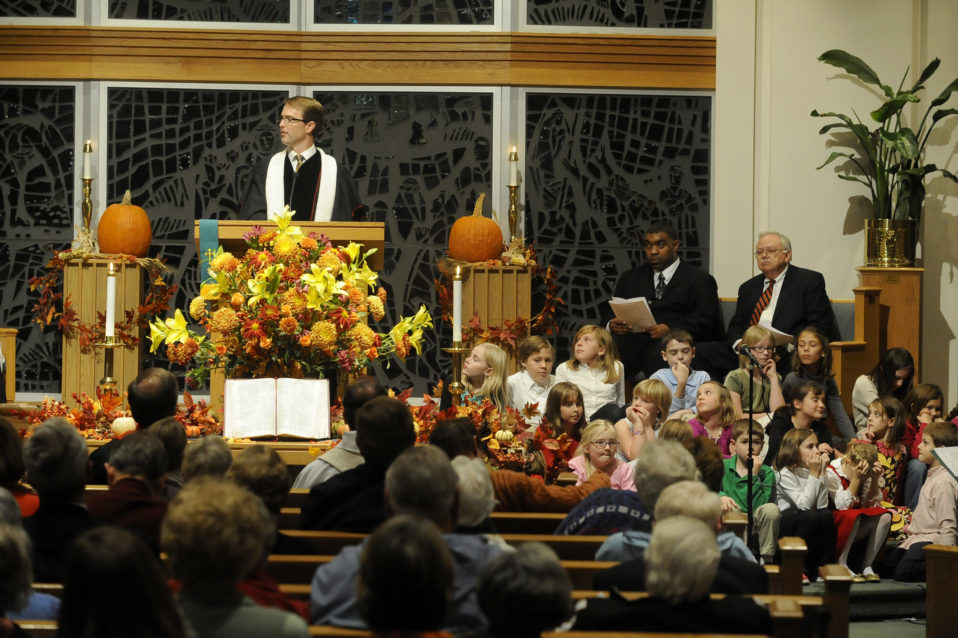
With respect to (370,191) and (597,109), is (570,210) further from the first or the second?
(370,191)

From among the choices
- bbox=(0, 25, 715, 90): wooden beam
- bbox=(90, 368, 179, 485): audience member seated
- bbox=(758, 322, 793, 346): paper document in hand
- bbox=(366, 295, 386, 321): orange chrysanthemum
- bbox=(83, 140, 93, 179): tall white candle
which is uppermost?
bbox=(0, 25, 715, 90): wooden beam

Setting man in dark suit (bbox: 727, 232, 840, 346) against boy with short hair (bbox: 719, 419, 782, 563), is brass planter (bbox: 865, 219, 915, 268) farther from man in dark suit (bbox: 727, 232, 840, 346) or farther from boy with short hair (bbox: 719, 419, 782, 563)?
boy with short hair (bbox: 719, 419, 782, 563)

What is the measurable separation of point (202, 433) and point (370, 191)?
4647 mm

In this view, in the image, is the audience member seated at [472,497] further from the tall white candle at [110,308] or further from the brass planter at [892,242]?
the brass planter at [892,242]

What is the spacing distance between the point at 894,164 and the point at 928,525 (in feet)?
12.9

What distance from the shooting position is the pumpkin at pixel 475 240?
939 cm

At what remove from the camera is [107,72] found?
10.3m

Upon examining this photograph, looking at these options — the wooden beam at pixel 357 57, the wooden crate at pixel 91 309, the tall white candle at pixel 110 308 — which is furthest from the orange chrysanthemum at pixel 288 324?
the wooden beam at pixel 357 57

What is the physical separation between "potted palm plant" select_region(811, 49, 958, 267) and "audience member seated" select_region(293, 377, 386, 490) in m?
5.67

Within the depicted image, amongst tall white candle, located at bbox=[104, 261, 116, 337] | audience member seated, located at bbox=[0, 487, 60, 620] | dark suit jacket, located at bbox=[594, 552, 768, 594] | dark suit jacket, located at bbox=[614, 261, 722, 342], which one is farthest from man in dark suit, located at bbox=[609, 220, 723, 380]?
audience member seated, located at bbox=[0, 487, 60, 620]

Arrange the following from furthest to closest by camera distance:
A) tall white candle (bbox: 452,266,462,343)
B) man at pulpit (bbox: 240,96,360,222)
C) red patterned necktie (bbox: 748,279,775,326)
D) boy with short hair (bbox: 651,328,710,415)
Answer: red patterned necktie (bbox: 748,279,775,326)
man at pulpit (bbox: 240,96,360,222)
boy with short hair (bbox: 651,328,710,415)
tall white candle (bbox: 452,266,462,343)

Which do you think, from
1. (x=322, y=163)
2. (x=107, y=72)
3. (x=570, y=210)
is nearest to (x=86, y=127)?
(x=107, y=72)

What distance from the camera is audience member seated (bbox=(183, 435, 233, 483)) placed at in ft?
13.2

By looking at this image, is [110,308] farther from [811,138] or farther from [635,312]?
[811,138]
